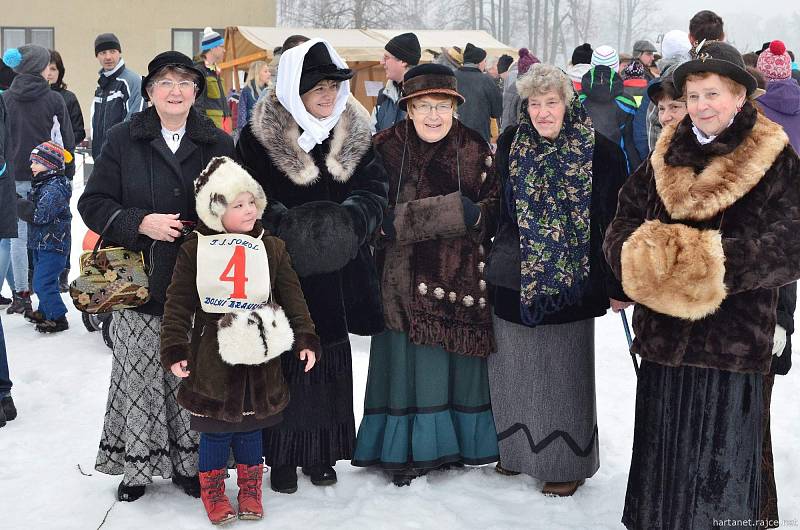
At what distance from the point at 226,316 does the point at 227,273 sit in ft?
0.54

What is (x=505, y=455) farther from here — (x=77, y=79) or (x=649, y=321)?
(x=77, y=79)

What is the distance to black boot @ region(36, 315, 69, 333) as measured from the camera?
699 centimetres

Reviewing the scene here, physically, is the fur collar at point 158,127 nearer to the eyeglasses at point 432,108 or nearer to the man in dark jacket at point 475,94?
the eyeglasses at point 432,108

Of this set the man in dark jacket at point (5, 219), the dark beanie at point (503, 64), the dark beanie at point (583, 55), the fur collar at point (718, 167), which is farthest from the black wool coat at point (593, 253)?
the dark beanie at point (503, 64)

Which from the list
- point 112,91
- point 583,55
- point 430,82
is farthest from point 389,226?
point 583,55

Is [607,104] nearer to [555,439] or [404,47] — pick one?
[404,47]

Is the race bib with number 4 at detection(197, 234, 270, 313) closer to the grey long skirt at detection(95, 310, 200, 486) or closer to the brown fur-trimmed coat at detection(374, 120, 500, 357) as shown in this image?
the grey long skirt at detection(95, 310, 200, 486)

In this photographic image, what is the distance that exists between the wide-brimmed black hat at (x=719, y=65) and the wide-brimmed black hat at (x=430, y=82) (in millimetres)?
1179

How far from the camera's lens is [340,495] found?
13.0 feet

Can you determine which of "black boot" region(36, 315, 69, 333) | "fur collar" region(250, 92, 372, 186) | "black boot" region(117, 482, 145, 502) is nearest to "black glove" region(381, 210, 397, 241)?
"fur collar" region(250, 92, 372, 186)

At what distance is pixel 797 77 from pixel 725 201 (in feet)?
17.6

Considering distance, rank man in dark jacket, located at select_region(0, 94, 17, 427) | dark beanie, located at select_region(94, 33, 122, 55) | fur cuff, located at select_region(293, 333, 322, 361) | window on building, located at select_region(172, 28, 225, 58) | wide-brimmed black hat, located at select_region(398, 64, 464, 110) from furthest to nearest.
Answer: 1. window on building, located at select_region(172, 28, 225, 58)
2. dark beanie, located at select_region(94, 33, 122, 55)
3. man in dark jacket, located at select_region(0, 94, 17, 427)
4. wide-brimmed black hat, located at select_region(398, 64, 464, 110)
5. fur cuff, located at select_region(293, 333, 322, 361)

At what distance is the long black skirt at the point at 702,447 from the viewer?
9.86 ft

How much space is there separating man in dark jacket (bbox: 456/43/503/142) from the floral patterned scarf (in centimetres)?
507
